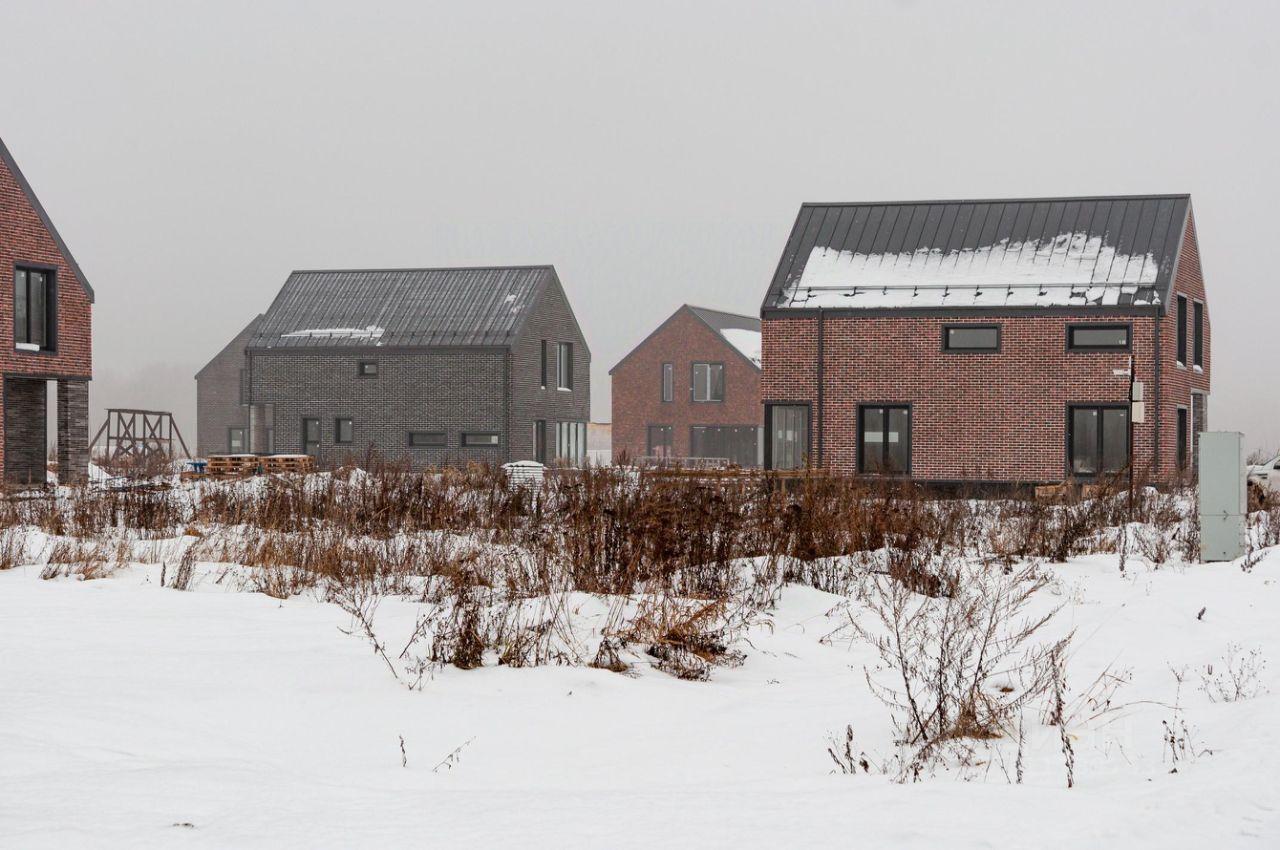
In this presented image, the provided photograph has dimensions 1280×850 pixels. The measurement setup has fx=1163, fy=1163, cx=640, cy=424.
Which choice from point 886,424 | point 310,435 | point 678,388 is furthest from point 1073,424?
point 310,435

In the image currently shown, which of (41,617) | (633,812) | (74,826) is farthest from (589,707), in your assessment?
(41,617)

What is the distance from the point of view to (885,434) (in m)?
27.3

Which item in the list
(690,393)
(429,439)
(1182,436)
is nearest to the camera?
(1182,436)

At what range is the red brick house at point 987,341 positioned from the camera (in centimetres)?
2598

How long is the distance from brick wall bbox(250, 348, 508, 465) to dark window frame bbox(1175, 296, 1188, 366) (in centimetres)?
2031

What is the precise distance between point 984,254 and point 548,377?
740 inches

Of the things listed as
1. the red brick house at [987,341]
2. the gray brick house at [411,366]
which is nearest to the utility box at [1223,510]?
the red brick house at [987,341]

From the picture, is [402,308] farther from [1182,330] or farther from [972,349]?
[1182,330]

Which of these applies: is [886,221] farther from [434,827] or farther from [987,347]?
[434,827]

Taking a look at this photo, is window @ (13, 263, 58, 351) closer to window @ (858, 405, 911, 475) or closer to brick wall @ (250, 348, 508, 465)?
brick wall @ (250, 348, 508, 465)

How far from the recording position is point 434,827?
4.16 meters

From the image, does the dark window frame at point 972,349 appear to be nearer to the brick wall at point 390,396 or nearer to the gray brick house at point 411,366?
the gray brick house at point 411,366

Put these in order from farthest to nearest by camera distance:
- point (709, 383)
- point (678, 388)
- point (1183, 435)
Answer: point (678, 388), point (709, 383), point (1183, 435)

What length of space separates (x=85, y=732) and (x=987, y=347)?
24.0m
